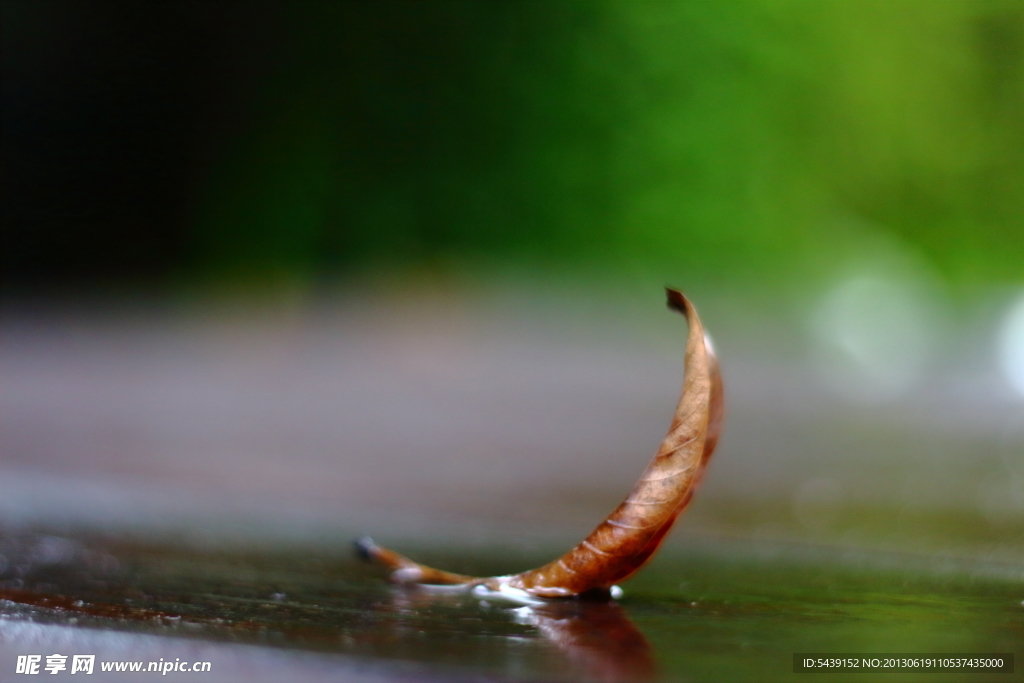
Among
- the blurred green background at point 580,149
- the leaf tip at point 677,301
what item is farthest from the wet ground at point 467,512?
the blurred green background at point 580,149

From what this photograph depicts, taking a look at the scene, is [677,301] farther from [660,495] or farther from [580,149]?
[580,149]

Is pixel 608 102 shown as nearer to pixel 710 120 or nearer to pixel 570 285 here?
pixel 710 120

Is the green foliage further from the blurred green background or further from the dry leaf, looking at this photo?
the dry leaf

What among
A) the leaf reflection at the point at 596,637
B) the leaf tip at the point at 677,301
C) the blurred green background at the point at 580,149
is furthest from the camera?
the blurred green background at the point at 580,149

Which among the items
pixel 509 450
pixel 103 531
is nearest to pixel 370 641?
pixel 103 531

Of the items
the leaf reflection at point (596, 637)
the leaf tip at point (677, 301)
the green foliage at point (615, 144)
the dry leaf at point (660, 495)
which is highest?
the green foliage at point (615, 144)

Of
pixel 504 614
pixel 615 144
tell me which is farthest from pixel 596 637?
pixel 615 144

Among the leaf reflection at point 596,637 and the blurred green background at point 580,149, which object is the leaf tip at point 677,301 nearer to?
the leaf reflection at point 596,637
